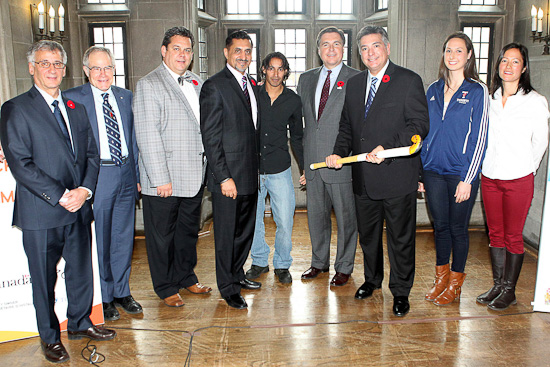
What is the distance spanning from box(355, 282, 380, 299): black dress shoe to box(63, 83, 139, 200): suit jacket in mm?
1816

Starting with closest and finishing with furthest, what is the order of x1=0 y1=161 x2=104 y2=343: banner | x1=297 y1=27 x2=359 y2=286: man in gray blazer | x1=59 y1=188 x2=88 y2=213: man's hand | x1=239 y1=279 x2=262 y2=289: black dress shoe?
x1=59 y1=188 x2=88 y2=213: man's hand
x1=0 y1=161 x2=104 y2=343: banner
x1=297 y1=27 x2=359 y2=286: man in gray blazer
x1=239 y1=279 x2=262 y2=289: black dress shoe

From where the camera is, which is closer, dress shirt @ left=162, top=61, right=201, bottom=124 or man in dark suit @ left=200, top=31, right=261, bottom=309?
man in dark suit @ left=200, top=31, right=261, bottom=309

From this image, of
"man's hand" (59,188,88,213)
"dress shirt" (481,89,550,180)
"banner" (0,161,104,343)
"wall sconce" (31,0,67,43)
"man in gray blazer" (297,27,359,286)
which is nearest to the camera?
"man's hand" (59,188,88,213)

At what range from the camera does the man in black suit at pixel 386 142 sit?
3.28 m

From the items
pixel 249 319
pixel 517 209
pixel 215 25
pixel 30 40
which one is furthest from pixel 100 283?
pixel 215 25

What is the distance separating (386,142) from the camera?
335cm

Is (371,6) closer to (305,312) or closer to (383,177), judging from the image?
(383,177)

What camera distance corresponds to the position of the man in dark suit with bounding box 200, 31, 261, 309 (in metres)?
3.34

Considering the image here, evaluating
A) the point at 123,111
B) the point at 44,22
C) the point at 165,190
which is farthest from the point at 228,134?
the point at 44,22

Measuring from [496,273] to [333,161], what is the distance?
4.93 feet

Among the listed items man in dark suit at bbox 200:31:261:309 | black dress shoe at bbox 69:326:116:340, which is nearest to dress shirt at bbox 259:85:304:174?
man in dark suit at bbox 200:31:261:309

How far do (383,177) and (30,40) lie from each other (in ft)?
11.7

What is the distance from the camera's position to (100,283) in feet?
11.5

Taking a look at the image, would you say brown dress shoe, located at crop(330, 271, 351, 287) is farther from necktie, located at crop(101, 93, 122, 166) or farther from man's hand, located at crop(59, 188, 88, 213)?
man's hand, located at crop(59, 188, 88, 213)
